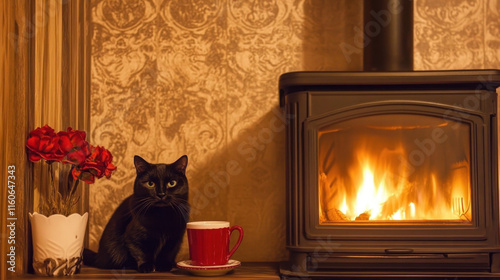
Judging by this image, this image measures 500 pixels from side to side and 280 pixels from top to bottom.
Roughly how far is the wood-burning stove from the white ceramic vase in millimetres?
622

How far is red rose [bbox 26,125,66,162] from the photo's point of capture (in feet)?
5.17

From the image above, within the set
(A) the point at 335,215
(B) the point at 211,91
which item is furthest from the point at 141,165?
(A) the point at 335,215

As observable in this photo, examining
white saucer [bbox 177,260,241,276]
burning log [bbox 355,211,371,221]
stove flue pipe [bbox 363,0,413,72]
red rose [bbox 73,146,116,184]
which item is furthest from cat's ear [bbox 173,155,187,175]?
stove flue pipe [bbox 363,0,413,72]

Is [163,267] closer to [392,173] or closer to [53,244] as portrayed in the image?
[53,244]

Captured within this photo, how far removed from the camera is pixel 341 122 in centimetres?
160

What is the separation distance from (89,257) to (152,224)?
269mm

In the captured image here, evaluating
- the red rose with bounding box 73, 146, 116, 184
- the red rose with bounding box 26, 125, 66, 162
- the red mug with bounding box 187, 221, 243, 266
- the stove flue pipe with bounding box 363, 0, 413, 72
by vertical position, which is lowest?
the red mug with bounding box 187, 221, 243, 266

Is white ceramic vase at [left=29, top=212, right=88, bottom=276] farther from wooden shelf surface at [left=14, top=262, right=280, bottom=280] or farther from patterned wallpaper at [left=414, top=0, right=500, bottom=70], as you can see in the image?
patterned wallpaper at [left=414, top=0, right=500, bottom=70]

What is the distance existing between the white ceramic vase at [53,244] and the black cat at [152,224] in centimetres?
15

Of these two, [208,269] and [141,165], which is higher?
[141,165]

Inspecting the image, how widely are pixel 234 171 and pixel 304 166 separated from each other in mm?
423

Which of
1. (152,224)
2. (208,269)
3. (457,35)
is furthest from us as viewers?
(457,35)

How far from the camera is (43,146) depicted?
5.17 feet

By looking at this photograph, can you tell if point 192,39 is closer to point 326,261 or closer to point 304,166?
point 304,166
